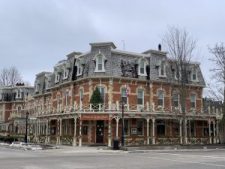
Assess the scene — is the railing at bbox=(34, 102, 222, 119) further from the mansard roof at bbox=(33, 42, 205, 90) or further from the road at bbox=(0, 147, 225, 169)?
the road at bbox=(0, 147, 225, 169)

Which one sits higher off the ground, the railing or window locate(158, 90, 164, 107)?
window locate(158, 90, 164, 107)

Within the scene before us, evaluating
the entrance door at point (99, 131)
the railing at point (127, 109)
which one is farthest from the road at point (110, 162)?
the entrance door at point (99, 131)

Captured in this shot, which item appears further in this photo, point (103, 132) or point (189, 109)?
point (189, 109)

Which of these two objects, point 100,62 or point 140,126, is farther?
point 140,126

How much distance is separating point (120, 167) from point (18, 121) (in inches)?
2073

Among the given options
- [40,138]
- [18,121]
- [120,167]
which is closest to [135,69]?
[40,138]

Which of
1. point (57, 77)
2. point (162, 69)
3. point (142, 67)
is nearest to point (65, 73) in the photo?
point (57, 77)

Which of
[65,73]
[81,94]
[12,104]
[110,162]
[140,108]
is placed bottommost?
[110,162]

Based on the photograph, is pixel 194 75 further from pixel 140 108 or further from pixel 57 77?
pixel 57 77

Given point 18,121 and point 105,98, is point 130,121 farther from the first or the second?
point 18,121

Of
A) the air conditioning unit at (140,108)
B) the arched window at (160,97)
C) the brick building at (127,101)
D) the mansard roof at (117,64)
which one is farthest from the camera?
the arched window at (160,97)

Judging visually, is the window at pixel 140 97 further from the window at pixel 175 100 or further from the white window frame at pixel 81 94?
the white window frame at pixel 81 94

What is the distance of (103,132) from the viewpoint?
40.7 meters

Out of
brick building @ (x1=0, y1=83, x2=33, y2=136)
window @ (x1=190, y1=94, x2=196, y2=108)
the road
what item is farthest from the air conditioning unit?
brick building @ (x1=0, y1=83, x2=33, y2=136)
